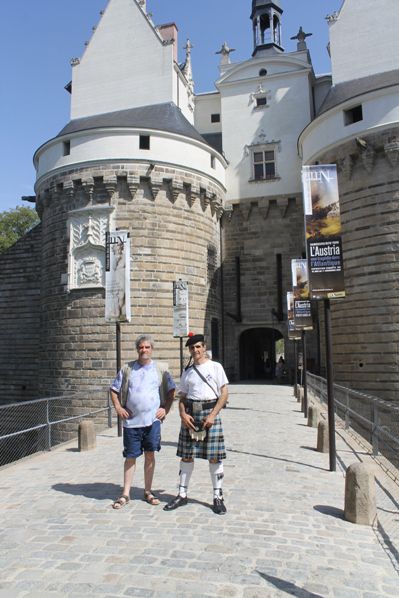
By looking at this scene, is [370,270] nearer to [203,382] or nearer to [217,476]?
[203,382]

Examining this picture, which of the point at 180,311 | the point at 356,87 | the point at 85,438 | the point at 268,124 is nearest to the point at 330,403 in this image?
the point at 85,438


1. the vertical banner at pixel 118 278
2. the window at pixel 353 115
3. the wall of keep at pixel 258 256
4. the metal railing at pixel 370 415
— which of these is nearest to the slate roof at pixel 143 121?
the wall of keep at pixel 258 256

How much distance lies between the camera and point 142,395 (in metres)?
5.35

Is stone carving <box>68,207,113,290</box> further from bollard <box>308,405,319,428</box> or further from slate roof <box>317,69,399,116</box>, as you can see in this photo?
bollard <box>308,405,319,428</box>

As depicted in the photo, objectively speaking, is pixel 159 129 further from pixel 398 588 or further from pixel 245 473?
pixel 398 588

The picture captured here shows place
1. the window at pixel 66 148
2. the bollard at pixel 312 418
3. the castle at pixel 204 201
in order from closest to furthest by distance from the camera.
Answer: the bollard at pixel 312 418 → the castle at pixel 204 201 → the window at pixel 66 148

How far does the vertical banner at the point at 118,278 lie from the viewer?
33.9 ft

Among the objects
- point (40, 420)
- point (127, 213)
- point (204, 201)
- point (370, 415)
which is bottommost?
point (40, 420)

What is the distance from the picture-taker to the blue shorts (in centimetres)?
531

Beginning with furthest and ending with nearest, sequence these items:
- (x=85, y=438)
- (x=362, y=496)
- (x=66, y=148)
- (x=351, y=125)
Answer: (x=66, y=148)
(x=351, y=125)
(x=85, y=438)
(x=362, y=496)

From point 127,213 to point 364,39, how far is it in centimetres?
1240

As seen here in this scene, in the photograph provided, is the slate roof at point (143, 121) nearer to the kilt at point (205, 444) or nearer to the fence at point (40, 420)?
the fence at point (40, 420)

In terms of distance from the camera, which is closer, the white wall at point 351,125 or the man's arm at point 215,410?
the man's arm at point 215,410

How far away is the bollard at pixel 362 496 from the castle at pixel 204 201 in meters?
12.4
